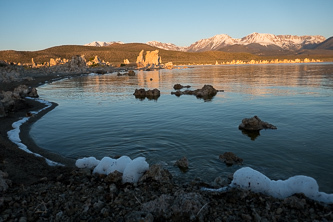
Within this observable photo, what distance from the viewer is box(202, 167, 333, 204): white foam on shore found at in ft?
24.0

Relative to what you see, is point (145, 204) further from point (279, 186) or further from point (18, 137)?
point (18, 137)

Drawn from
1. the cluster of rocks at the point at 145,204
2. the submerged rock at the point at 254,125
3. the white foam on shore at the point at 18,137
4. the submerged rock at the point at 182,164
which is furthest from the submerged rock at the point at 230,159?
the white foam on shore at the point at 18,137

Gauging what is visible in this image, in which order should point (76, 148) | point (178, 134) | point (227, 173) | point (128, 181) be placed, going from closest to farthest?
point (128, 181)
point (227, 173)
point (76, 148)
point (178, 134)

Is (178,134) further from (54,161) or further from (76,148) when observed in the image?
(54,161)

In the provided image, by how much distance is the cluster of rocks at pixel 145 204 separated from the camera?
6.13m

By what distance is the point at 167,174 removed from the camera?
28.6ft

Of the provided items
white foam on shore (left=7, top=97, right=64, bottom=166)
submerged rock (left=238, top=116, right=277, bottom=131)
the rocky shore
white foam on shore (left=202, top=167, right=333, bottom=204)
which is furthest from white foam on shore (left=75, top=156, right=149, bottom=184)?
submerged rock (left=238, top=116, right=277, bottom=131)

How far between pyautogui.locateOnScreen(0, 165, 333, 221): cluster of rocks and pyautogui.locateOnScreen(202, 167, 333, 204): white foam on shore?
325mm

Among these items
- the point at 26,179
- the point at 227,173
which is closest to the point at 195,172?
the point at 227,173

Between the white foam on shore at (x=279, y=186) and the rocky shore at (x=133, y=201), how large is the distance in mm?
293

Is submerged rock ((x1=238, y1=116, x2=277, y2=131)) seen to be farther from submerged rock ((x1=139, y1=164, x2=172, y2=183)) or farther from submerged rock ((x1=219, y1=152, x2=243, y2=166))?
submerged rock ((x1=139, y1=164, x2=172, y2=183))

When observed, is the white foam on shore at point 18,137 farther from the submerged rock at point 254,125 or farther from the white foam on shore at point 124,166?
the submerged rock at point 254,125

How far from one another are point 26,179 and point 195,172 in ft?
22.0

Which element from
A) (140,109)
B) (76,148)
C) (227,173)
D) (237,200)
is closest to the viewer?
(237,200)
